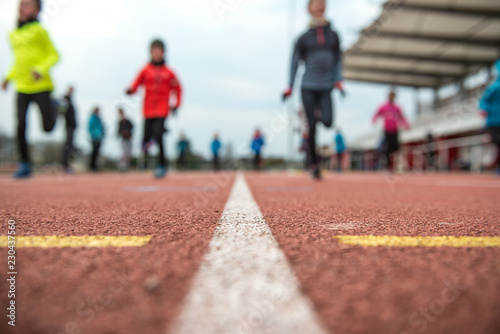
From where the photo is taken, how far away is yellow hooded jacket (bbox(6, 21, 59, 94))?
14.8 ft

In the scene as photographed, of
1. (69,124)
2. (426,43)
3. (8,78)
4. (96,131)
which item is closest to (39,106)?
(8,78)

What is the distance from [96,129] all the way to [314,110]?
7014mm

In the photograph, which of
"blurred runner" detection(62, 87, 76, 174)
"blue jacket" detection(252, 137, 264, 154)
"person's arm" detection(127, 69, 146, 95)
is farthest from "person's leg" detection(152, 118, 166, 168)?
"blue jacket" detection(252, 137, 264, 154)

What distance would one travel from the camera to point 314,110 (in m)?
5.24

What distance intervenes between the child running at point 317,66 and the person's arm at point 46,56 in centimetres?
285

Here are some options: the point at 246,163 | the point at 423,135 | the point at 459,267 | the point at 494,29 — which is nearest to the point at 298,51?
the point at 459,267

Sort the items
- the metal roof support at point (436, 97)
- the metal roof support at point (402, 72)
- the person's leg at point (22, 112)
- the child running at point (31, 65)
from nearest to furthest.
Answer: the child running at point (31, 65)
the person's leg at point (22, 112)
the metal roof support at point (402, 72)
the metal roof support at point (436, 97)

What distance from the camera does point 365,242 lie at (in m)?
1.08

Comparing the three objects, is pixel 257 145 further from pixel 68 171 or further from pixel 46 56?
pixel 46 56

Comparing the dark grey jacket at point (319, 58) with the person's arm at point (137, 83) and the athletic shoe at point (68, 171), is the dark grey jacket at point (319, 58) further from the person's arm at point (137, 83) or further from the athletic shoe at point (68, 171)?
the athletic shoe at point (68, 171)

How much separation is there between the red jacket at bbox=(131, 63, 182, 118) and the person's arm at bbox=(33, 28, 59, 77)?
4.73ft

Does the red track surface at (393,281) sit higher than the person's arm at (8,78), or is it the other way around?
the person's arm at (8,78)

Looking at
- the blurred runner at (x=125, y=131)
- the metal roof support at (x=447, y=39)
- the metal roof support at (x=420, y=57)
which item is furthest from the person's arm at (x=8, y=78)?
the metal roof support at (x=420, y=57)

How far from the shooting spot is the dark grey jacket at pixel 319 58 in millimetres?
5047
